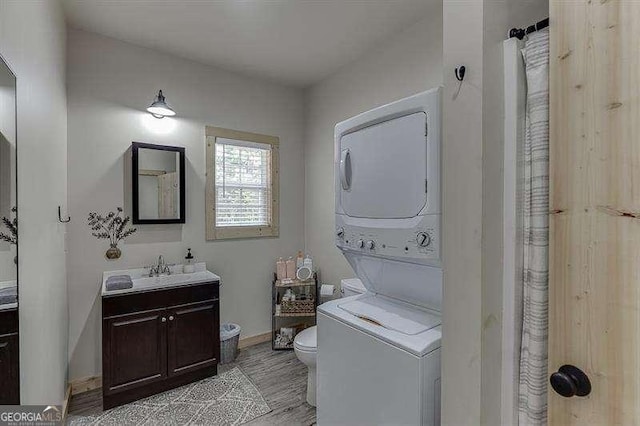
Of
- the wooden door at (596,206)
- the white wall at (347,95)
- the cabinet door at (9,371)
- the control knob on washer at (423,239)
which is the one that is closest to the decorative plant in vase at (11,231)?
the cabinet door at (9,371)

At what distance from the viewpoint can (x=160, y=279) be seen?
8.53 ft

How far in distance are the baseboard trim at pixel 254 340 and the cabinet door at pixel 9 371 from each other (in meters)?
2.29

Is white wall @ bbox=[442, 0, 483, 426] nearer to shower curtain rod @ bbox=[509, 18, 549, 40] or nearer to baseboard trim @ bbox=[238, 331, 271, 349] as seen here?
shower curtain rod @ bbox=[509, 18, 549, 40]

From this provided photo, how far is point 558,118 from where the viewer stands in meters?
0.87

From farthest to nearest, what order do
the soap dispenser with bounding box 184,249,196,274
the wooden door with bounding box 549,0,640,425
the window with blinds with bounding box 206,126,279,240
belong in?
the window with blinds with bounding box 206,126,279,240, the soap dispenser with bounding box 184,249,196,274, the wooden door with bounding box 549,0,640,425

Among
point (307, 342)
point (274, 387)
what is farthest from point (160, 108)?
point (274, 387)

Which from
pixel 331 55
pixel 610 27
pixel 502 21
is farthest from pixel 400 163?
pixel 331 55

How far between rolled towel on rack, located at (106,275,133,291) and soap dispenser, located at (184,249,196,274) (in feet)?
1.56

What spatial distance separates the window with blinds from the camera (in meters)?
3.07

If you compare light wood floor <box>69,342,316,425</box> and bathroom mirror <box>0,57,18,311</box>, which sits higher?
bathroom mirror <box>0,57,18,311</box>

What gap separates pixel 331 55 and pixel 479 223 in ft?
7.90

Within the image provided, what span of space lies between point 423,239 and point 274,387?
1.95 metres

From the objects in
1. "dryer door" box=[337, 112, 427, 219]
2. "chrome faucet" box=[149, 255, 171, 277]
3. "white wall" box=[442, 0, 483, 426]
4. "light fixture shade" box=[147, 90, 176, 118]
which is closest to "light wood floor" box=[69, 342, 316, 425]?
"chrome faucet" box=[149, 255, 171, 277]

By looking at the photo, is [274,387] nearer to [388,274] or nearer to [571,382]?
[388,274]
